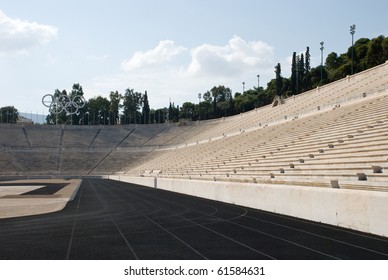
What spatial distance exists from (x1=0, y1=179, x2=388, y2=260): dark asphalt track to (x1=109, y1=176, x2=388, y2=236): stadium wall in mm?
350

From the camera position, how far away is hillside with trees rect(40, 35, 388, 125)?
65.6m

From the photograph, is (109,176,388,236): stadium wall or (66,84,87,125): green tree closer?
(109,176,388,236): stadium wall

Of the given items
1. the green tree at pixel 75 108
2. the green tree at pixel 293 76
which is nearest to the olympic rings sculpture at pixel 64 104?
the green tree at pixel 75 108

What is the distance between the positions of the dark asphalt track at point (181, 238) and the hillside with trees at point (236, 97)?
52282 mm

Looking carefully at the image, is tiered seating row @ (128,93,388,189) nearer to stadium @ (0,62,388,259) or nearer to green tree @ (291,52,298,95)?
stadium @ (0,62,388,259)

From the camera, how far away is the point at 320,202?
11.7 m

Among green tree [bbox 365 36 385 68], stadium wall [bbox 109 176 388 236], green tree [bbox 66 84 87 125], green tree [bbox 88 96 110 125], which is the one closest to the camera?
stadium wall [bbox 109 176 388 236]

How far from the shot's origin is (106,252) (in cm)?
790

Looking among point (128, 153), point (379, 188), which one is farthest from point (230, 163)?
point (128, 153)

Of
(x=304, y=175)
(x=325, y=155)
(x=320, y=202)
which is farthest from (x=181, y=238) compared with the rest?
(x=325, y=155)

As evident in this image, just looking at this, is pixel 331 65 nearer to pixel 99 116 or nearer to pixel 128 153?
pixel 128 153

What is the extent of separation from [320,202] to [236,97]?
11008cm

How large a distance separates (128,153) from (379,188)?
6622 centimetres

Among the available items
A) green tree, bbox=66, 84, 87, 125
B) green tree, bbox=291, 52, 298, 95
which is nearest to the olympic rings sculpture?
green tree, bbox=66, 84, 87, 125
